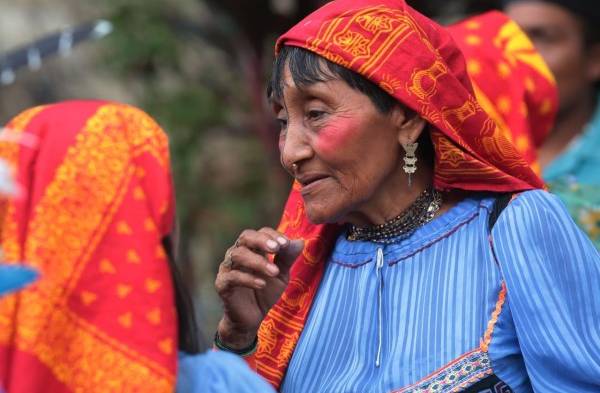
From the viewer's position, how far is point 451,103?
134 inches

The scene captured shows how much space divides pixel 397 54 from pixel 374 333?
79 cm

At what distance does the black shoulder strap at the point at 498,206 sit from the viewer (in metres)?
3.41

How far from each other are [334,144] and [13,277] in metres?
1.32

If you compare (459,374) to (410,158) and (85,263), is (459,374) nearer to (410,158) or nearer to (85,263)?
(410,158)

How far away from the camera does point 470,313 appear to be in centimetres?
333

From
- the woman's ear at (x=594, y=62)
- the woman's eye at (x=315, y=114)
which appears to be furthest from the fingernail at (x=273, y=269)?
the woman's ear at (x=594, y=62)

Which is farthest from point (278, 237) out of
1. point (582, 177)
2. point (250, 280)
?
point (582, 177)

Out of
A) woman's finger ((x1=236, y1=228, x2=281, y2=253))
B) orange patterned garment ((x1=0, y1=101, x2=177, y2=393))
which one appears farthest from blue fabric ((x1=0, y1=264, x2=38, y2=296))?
woman's finger ((x1=236, y1=228, x2=281, y2=253))

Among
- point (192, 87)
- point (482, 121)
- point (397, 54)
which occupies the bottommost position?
point (192, 87)

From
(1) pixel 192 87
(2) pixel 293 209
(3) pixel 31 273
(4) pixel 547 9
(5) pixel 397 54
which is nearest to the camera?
(3) pixel 31 273

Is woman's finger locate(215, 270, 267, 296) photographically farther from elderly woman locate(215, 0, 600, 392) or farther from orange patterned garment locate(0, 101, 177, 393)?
orange patterned garment locate(0, 101, 177, 393)

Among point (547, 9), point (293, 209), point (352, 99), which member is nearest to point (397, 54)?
point (352, 99)

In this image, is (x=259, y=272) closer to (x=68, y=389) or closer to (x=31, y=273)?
(x=68, y=389)

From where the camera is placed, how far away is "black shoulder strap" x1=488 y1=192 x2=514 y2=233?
341 cm
